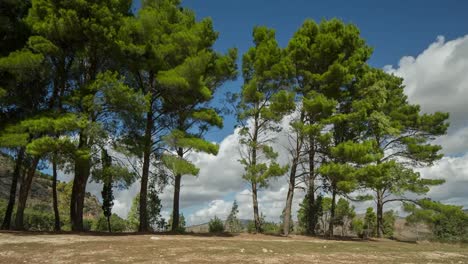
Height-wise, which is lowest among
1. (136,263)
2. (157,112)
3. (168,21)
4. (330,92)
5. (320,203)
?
(136,263)

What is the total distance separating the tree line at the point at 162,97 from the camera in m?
17.7

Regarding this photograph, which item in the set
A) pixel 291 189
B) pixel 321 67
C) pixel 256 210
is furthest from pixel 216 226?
pixel 321 67

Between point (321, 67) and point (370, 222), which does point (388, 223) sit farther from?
point (321, 67)

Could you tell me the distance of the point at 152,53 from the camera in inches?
818

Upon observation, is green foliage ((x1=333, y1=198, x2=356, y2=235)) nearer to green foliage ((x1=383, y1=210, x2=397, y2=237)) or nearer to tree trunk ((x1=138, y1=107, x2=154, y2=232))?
green foliage ((x1=383, y1=210, x2=397, y2=237))

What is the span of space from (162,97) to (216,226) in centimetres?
915

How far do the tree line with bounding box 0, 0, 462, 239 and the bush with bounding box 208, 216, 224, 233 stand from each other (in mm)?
2381

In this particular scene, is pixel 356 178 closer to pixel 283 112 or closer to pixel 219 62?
pixel 283 112

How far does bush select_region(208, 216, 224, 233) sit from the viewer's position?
25.8m

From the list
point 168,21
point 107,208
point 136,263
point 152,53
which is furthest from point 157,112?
point 136,263

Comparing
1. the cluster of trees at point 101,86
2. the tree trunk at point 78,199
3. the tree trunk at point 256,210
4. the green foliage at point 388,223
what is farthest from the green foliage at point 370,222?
the tree trunk at point 78,199

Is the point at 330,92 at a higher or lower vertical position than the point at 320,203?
higher

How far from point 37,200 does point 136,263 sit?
80511 millimetres

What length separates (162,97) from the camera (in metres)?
21.9
